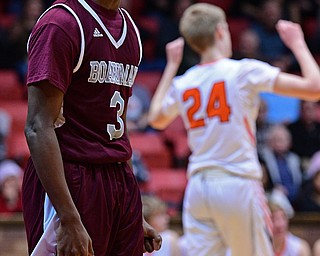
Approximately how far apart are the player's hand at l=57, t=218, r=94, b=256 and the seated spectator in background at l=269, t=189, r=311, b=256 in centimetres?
424

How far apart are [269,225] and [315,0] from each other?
7.73 m

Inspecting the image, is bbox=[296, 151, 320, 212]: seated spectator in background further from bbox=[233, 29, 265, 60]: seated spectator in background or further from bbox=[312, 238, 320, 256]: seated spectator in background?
bbox=[233, 29, 265, 60]: seated spectator in background

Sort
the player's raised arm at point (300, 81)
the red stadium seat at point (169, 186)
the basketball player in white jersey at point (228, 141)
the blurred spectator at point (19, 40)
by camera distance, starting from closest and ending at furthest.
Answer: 1. the player's raised arm at point (300, 81)
2. the basketball player in white jersey at point (228, 141)
3. the red stadium seat at point (169, 186)
4. the blurred spectator at point (19, 40)

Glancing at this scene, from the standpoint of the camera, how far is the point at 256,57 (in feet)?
36.6

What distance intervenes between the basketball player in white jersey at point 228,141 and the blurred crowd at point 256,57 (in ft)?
10.3

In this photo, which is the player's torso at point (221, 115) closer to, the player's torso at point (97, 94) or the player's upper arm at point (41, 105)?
the player's torso at point (97, 94)

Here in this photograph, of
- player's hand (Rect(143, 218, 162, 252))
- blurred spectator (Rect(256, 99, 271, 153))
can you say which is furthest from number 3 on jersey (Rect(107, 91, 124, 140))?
blurred spectator (Rect(256, 99, 271, 153))

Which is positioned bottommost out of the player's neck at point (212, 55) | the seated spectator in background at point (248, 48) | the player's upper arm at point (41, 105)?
the seated spectator in background at point (248, 48)

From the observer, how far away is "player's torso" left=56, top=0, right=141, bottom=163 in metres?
3.37

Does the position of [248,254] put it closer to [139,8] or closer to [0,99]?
[0,99]

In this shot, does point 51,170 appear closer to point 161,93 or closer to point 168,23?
point 161,93

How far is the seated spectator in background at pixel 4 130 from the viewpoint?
30.7 feet

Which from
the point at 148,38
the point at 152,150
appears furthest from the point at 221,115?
the point at 148,38

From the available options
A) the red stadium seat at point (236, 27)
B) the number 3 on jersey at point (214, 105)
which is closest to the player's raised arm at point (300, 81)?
the number 3 on jersey at point (214, 105)
